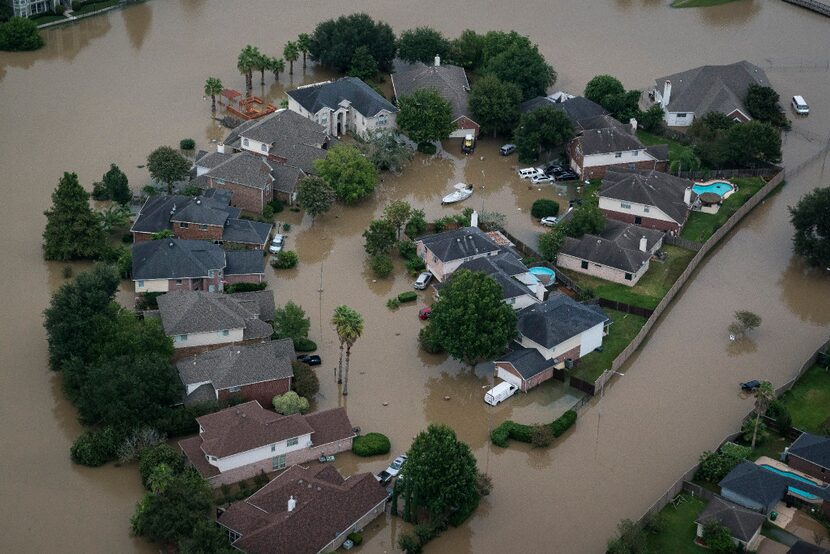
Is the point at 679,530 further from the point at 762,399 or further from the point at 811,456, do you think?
the point at 762,399

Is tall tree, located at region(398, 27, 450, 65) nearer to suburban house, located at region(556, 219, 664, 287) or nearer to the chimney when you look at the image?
the chimney

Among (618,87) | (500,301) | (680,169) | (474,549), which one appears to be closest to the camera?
(474,549)

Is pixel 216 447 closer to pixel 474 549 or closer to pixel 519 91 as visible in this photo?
pixel 474 549

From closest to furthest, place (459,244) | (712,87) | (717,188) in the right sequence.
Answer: (459,244) < (717,188) < (712,87)

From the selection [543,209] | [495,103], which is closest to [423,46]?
[495,103]

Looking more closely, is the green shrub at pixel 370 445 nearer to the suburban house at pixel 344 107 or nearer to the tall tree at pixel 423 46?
the suburban house at pixel 344 107

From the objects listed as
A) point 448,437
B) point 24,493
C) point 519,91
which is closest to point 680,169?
point 519,91
